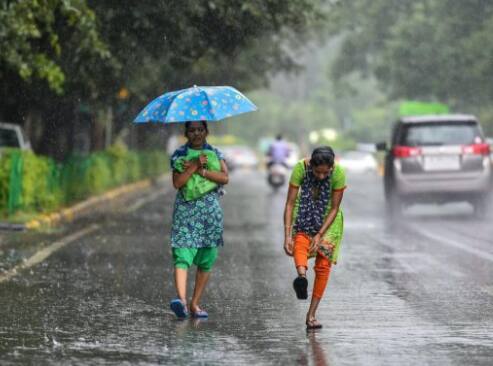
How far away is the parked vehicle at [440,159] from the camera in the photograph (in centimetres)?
2217

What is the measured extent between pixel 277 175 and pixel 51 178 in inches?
539

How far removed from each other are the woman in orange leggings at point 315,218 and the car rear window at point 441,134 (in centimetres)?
1317

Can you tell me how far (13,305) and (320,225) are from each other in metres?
2.76

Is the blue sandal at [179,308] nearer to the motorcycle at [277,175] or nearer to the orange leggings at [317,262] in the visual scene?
the orange leggings at [317,262]

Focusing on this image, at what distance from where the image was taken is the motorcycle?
36562 mm

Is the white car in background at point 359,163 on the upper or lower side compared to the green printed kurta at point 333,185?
lower

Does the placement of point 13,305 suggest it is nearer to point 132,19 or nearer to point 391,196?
point 132,19

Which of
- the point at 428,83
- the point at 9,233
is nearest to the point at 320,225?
the point at 9,233

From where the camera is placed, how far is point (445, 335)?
8672mm

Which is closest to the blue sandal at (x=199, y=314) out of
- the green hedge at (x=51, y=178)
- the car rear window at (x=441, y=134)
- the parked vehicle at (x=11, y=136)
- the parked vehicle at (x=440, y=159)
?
the green hedge at (x=51, y=178)

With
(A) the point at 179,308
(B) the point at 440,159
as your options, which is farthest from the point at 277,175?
(A) the point at 179,308

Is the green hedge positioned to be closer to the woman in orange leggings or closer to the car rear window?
the car rear window

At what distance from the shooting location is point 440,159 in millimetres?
22328

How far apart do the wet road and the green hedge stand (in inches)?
99.6
